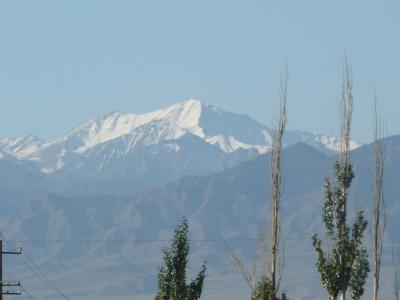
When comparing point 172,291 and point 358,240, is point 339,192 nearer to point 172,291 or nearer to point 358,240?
point 358,240

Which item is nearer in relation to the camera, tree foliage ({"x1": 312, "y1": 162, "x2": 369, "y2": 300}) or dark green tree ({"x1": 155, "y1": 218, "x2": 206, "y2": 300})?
tree foliage ({"x1": 312, "y1": 162, "x2": 369, "y2": 300})

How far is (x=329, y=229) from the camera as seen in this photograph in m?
95.0

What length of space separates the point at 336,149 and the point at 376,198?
393 centimetres

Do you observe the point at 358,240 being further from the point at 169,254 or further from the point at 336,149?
the point at 169,254

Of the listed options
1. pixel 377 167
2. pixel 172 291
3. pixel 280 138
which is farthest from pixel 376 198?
pixel 172 291

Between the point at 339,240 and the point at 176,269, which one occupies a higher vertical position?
the point at 339,240

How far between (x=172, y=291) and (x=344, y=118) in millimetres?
15163

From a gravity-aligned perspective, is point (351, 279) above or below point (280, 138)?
below

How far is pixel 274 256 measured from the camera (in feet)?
287

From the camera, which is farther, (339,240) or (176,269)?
(176,269)

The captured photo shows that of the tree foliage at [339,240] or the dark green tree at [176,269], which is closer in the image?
the tree foliage at [339,240]

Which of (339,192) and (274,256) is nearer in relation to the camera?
(274,256)

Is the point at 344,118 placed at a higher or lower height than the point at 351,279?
higher

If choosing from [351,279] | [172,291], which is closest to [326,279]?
[351,279]
